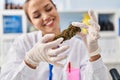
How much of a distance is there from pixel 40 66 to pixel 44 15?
28cm

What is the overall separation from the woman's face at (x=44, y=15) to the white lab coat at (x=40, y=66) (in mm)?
126

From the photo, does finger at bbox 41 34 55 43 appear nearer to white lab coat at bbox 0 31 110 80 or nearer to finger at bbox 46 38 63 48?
finger at bbox 46 38 63 48

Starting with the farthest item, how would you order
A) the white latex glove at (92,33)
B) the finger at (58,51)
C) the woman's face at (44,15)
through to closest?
the woman's face at (44,15) → the white latex glove at (92,33) → the finger at (58,51)

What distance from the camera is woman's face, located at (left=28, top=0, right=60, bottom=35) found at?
1.14 metres

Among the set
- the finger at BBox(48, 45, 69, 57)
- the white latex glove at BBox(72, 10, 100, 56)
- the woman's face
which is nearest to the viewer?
the finger at BBox(48, 45, 69, 57)

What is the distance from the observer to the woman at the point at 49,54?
931 mm

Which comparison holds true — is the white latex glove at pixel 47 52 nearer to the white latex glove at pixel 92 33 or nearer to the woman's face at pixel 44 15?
the white latex glove at pixel 92 33

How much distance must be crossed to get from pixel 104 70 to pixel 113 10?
4.28 feet

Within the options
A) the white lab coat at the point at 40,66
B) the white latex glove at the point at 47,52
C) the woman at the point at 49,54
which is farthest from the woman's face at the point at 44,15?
the white latex glove at the point at 47,52

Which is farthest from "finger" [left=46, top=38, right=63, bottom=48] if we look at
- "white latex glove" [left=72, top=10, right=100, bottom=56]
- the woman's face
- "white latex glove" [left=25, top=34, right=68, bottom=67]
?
the woman's face

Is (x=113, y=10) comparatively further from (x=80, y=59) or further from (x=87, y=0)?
(x=80, y=59)

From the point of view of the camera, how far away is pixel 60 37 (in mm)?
963

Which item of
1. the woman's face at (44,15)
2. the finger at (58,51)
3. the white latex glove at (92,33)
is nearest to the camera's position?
the finger at (58,51)

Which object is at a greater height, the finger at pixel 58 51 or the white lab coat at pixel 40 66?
the finger at pixel 58 51
